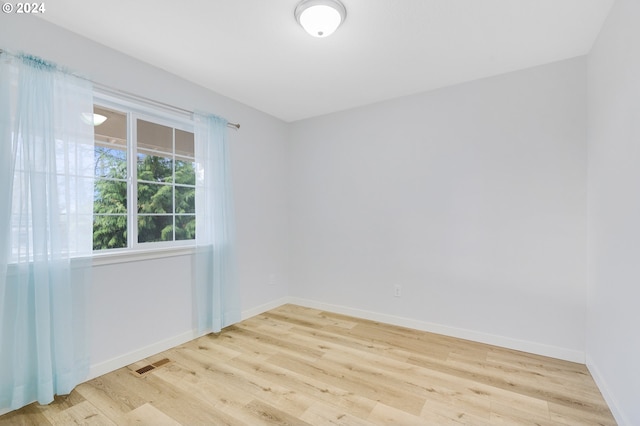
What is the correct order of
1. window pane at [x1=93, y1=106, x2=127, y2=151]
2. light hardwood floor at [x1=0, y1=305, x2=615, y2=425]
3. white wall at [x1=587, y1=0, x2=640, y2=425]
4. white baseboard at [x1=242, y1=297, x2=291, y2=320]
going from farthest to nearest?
white baseboard at [x1=242, y1=297, x2=291, y2=320], window pane at [x1=93, y1=106, x2=127, y2=151], light hardwood floor at [x1=0, y1=305, x2=615, y2=425], white wall at [x1=587, y1=0, x2=640, y2=425]

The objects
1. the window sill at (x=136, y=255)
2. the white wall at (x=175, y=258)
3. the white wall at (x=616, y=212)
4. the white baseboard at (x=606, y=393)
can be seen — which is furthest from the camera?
the window sill at (x=136, y=255)

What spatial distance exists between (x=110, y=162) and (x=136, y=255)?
2.53ft

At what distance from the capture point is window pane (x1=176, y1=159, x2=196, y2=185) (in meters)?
2.79

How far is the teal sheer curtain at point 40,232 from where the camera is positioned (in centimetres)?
173

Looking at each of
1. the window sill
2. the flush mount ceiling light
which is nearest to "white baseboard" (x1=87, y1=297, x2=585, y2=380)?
the window sill

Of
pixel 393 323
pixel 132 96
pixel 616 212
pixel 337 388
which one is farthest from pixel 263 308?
pixel 616 212

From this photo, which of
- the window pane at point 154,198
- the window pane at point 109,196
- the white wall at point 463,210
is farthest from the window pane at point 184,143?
the white wall at point 463,210

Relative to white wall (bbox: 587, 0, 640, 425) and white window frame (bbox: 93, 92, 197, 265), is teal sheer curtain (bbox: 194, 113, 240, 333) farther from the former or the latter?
white wall (bbox: 587, 0, 640, 425)

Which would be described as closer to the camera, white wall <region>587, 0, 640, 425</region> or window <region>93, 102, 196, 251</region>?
white wall <region>587, 0, 640, 425</region>

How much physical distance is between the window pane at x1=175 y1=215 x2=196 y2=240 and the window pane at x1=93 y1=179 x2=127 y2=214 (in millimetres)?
504

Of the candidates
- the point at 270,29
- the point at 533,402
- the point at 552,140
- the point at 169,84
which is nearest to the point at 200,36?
the point at 270,29

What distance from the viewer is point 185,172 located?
9.29ft

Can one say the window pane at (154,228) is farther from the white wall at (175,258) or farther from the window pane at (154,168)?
the window pane at (154,168)

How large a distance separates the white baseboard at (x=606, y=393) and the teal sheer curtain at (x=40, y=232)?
129 inches
